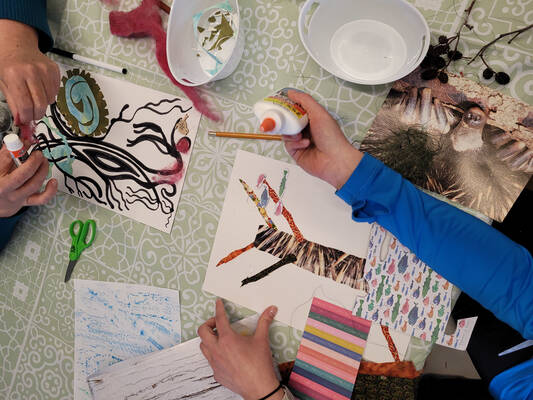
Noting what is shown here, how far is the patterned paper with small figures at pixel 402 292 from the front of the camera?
734 millimetres

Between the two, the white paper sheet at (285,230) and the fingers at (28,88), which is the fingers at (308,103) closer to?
the white paper sheet at (285,230)

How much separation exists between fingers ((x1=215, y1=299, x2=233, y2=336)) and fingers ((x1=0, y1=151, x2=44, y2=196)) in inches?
19.7

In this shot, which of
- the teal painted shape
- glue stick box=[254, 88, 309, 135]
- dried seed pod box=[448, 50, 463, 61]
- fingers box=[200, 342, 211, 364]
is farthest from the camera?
the teal painted shape

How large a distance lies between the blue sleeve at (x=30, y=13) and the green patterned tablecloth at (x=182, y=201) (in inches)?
2.6

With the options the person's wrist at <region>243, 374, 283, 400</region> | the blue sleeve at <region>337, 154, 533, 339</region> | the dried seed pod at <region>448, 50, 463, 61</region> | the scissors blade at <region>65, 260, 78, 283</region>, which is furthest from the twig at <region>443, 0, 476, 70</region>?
the scissors blade at <region>65, 260, 78, 283</region>

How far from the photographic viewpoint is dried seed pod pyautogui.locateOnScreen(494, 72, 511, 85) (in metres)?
0.70

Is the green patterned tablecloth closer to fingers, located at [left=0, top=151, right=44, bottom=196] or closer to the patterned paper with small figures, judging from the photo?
the patterned paper with small figures

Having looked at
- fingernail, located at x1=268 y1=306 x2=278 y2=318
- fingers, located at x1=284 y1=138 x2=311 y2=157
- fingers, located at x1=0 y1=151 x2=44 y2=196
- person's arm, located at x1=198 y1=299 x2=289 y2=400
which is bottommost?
person's arm, located at x1=198 y1=299 x2=289 y2=400

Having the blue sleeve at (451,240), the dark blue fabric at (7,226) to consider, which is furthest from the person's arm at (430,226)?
the dark blue fabric at (7,226)

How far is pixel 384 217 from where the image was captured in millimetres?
723

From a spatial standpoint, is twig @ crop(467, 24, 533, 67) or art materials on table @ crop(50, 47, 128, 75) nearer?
twig @ crop(467, 24, 533, 67)

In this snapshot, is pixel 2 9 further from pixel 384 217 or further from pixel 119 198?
pixel 384 217

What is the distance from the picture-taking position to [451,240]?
683mm

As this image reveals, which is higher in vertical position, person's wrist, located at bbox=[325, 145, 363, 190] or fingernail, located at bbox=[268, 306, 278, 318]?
person's wrist, located at bbox=[325, 145, 363, 190]
